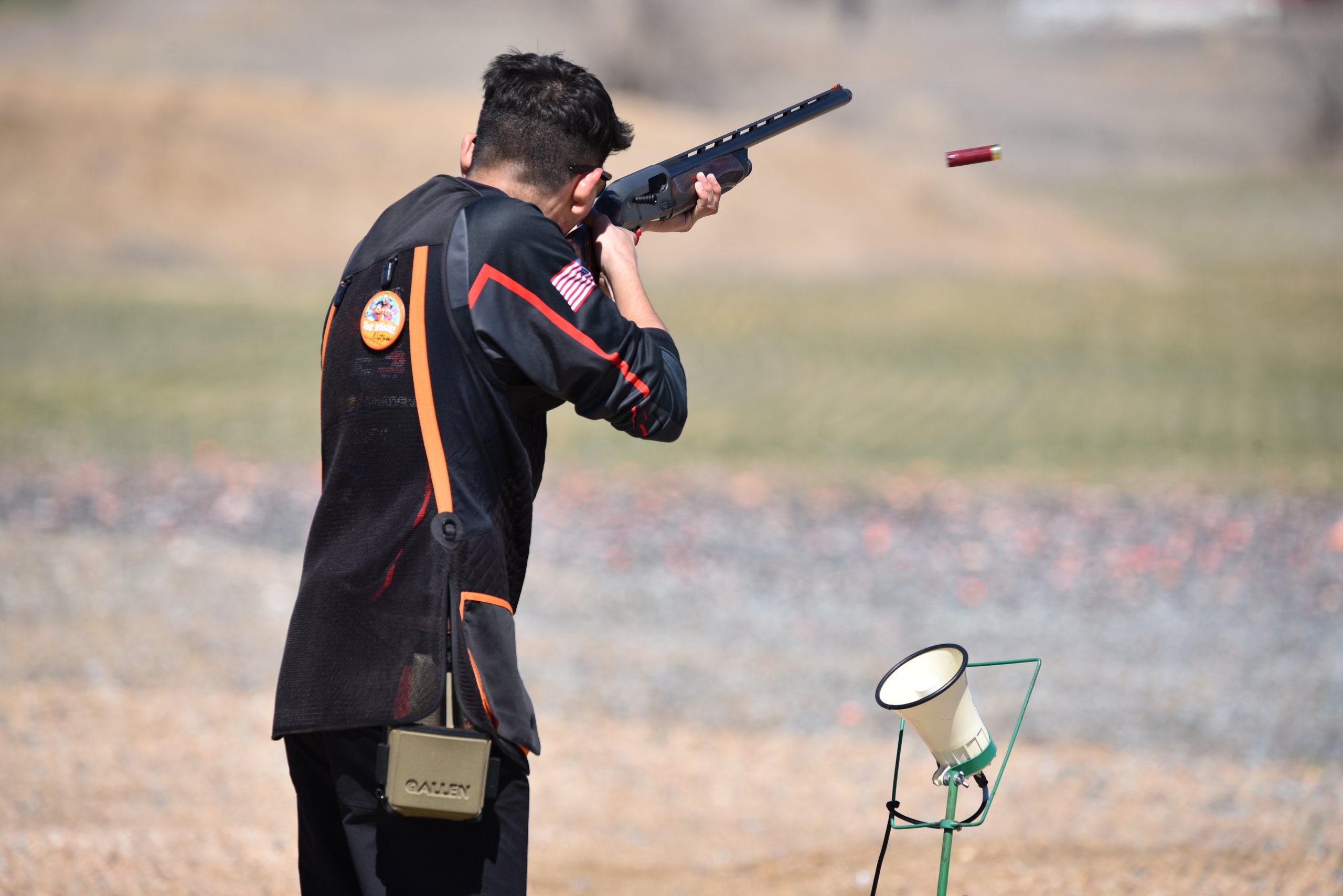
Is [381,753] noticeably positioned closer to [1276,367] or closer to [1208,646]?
[1208,646]

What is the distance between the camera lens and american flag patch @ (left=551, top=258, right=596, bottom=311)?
7.32 feet

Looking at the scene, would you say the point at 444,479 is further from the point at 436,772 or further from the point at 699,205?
the point at 699,205

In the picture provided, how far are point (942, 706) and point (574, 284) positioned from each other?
109cm

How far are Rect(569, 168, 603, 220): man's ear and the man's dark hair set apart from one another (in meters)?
0.02

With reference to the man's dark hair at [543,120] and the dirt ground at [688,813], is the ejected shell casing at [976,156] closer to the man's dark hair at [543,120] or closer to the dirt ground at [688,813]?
the man's dark hair at [543,120]

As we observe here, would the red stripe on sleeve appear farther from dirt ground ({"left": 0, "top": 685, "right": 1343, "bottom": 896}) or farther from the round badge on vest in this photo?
dirt ground ({"left": 0, "top": 685, "right": 1343, "bottom": 896})

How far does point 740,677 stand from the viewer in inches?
317

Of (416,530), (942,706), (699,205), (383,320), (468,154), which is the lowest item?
(942,706)

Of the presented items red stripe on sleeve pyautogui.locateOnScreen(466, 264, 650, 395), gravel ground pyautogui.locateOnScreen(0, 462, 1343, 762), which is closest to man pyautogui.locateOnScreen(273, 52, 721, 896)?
red stripe on sleeve pyautogui.locateOnScreen(466, 264, 650, 395)

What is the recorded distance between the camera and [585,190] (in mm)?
2414

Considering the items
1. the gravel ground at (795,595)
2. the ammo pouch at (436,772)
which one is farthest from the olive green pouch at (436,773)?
the gravel ground at (795,595)

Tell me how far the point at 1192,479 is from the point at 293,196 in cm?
2077

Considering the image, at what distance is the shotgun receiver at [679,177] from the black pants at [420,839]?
956 mm

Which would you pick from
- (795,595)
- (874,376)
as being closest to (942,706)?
(795,595)
